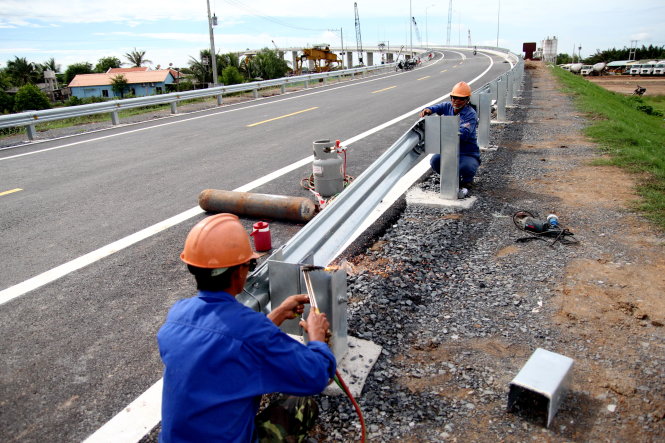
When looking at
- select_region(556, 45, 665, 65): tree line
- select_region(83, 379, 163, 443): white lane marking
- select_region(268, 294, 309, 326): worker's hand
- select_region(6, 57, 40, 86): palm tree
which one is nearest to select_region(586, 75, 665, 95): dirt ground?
select_region(556, 45, 665, 65): tree line

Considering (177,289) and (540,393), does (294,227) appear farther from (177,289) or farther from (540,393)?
(540,393)

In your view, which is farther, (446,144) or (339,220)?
(446,144)

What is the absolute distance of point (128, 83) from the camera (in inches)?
2995

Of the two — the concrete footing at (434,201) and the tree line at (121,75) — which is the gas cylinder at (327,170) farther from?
the tree line at (121,75)

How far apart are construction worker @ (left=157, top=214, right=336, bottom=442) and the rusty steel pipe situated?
11.3 ft

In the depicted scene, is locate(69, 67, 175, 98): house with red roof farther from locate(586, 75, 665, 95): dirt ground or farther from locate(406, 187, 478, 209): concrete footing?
locate(406, 187, 478, 209): concrete footing

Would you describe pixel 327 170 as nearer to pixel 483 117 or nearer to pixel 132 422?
pixel 483 117

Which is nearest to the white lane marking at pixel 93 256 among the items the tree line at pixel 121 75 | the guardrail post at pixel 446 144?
the guardrail post at pixel 446 144

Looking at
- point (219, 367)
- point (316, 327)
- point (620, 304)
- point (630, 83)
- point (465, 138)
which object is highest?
point (465, 138)

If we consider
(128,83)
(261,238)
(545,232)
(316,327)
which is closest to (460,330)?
(316,327)

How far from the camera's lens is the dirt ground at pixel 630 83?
54.8 m

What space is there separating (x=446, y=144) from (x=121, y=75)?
8070 cm

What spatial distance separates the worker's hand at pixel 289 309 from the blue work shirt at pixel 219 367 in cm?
46

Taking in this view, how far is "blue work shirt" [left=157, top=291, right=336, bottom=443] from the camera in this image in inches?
79.0
